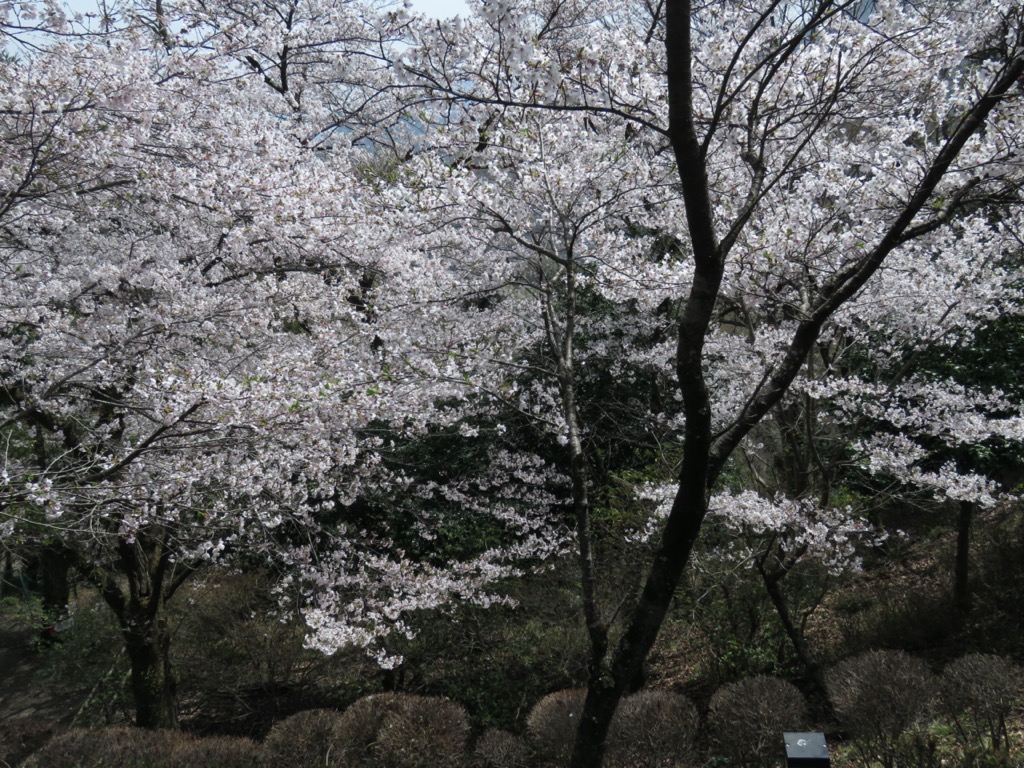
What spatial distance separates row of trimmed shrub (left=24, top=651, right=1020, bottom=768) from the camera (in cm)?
455

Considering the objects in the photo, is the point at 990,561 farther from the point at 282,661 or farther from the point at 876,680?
the point at 282,661

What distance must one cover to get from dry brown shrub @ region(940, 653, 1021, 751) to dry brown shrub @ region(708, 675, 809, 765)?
100cm

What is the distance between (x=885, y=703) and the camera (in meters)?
4.61

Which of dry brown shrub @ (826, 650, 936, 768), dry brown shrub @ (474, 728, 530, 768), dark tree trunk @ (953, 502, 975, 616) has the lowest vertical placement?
dry brown shrub @ (474, 728, 530, 768)

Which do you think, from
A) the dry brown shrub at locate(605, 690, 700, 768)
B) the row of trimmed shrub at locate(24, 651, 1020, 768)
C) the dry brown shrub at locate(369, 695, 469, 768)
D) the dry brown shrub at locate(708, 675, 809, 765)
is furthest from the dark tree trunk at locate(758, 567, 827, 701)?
the dry brown shrub at locate(369, 695, 469, 768)

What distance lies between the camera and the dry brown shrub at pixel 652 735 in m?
5.16

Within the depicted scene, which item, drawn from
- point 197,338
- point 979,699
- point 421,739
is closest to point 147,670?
point 421,739

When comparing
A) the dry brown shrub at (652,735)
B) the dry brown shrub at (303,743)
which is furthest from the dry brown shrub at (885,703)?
the dry brown shrub at (303,743)

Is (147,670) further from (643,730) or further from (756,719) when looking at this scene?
(756,719)

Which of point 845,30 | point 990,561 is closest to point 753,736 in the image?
point 990,561

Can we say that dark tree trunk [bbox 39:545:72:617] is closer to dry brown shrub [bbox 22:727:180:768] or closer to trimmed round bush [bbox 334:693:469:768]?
dry brown shrub [bbox 22:727:180:768]

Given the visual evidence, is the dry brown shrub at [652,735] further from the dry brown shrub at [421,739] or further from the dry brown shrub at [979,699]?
the dry brown shrub at [979,699]

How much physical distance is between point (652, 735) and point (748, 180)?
475 centimetres

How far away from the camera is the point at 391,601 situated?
671cm
